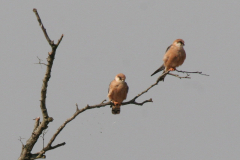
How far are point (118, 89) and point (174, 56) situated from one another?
1.31 metres

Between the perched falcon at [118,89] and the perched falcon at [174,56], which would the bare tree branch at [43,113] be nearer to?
the perched falcon at [118,89]

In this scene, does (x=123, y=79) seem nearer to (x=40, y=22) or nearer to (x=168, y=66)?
(x=168, y=66)

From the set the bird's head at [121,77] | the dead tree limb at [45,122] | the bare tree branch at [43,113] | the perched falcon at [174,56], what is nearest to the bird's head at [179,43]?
the perched falcon at [174,56]

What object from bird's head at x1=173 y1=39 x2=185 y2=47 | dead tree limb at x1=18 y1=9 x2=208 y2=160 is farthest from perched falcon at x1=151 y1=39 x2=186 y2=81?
dead tree limb at x1=18 y1=9 x2=208 y2=160

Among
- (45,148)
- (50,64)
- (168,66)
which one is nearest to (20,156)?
(45,148)

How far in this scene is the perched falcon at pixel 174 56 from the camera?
22.9ft

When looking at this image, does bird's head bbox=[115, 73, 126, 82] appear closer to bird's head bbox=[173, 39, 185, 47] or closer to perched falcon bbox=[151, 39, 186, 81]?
perched falcon bbox=[151, 39, 186, 81]

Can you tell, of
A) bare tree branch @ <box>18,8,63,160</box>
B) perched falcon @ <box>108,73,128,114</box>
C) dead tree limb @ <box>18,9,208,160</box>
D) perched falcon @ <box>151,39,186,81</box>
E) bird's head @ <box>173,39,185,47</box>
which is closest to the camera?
Answer: bare tree branch @ <box>18,8,63,160</box>

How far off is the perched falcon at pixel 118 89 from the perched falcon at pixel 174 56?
99cm

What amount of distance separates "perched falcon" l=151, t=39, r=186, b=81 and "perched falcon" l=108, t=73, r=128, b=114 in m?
0.99

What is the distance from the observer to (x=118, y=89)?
6578 mm

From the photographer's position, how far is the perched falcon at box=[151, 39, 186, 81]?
698 cm

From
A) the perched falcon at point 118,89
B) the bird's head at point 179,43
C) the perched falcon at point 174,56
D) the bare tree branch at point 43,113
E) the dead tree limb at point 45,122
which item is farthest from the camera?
the bird's head at point 179,43

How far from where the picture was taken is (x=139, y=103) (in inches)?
225
